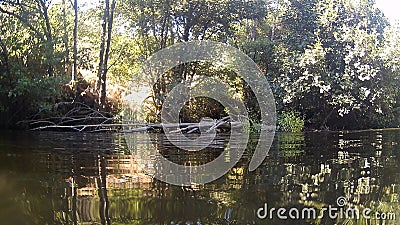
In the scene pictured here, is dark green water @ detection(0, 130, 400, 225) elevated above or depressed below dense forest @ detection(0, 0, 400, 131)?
below

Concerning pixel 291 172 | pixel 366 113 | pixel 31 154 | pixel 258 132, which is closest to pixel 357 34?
pixel 366 113

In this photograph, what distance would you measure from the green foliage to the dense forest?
0.10ft

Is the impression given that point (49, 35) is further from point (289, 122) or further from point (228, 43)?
point (289, 122)

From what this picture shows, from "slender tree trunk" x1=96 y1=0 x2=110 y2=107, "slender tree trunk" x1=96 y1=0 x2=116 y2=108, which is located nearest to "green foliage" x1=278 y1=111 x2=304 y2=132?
"slender tree trunk" x1=96 y1=0 x2=116 y2=108

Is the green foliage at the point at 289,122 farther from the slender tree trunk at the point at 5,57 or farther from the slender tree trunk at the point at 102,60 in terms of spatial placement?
the slender tree trunk at the point at 5,57

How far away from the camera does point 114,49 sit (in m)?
12.8

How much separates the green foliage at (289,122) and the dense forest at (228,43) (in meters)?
0.03

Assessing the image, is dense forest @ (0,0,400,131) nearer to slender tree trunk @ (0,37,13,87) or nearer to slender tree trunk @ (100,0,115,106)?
slender tree trunk @ (100,0,115,106)

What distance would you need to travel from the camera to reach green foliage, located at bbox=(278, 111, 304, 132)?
11.5m

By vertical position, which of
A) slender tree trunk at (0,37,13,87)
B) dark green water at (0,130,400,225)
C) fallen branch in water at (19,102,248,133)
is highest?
slender tree trunk at (0,37,13,87)

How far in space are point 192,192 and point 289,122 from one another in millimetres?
9126

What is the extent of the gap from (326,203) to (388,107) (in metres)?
11.5

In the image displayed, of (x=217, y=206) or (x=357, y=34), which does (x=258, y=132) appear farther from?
(x=217, y=206)

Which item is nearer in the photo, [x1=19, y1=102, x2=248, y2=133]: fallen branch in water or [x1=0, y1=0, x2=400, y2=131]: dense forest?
[x1=19, y1=102, x2=248, y2=133]: fallen branch in water
